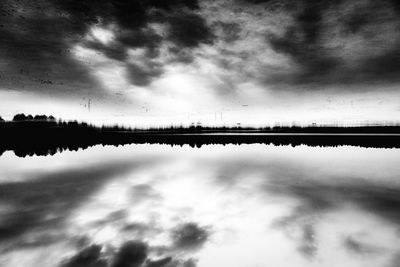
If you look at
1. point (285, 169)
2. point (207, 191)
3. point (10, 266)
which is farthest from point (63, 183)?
point (285, 169)

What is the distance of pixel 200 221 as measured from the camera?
8781 mm

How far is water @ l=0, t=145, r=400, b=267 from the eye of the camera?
633 centimetres

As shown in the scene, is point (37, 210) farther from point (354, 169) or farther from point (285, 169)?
point (354, 169)

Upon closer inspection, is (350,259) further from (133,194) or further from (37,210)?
(37,210)

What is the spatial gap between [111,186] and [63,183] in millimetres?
3423

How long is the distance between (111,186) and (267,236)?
10205 mm

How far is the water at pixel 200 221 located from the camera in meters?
6.33

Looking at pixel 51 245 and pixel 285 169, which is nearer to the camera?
pixel 51 245

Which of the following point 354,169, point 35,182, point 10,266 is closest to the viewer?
point 10,266

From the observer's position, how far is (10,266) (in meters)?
5.97

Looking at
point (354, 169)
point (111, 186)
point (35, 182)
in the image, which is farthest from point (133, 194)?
point (354, 169)

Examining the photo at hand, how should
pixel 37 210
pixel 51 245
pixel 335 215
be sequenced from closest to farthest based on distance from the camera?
pixel 51 245
pixel 335 215
pixel 37 210

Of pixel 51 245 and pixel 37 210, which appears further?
pixel 37 210

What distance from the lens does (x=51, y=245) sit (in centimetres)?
694
